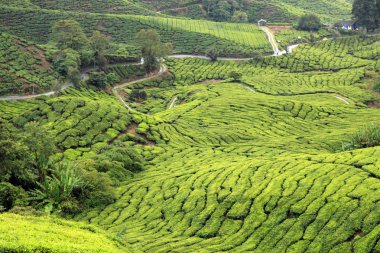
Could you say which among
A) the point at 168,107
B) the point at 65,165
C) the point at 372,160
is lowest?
the point at 168,107

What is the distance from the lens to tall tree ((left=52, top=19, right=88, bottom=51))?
274 ft

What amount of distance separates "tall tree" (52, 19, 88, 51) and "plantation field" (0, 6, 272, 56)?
18.2 meters

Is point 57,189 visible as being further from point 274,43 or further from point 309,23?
point 309,23

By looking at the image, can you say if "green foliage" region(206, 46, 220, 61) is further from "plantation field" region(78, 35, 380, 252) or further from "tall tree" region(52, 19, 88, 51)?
"plantation field" region(78, 35, 380, 252)

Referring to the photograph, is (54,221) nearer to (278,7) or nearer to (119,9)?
(119,9)

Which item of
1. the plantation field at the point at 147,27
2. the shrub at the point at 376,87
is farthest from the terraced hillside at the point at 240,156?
the plantation field at the point at 147,27

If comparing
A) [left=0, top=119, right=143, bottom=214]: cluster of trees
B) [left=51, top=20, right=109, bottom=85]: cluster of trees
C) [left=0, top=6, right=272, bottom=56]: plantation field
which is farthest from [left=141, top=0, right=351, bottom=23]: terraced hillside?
[left=0, top=119, right=143, bottom=214]: cluster of trees

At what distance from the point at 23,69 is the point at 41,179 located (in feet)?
147

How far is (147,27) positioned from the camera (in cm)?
11194

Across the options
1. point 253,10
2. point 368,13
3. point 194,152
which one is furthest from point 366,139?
point 253,10

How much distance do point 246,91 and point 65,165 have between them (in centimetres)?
4960

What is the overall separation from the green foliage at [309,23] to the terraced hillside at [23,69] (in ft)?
256

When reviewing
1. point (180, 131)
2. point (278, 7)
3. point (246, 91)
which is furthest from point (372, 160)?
point (278, 7)

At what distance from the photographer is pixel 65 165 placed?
34125mm
